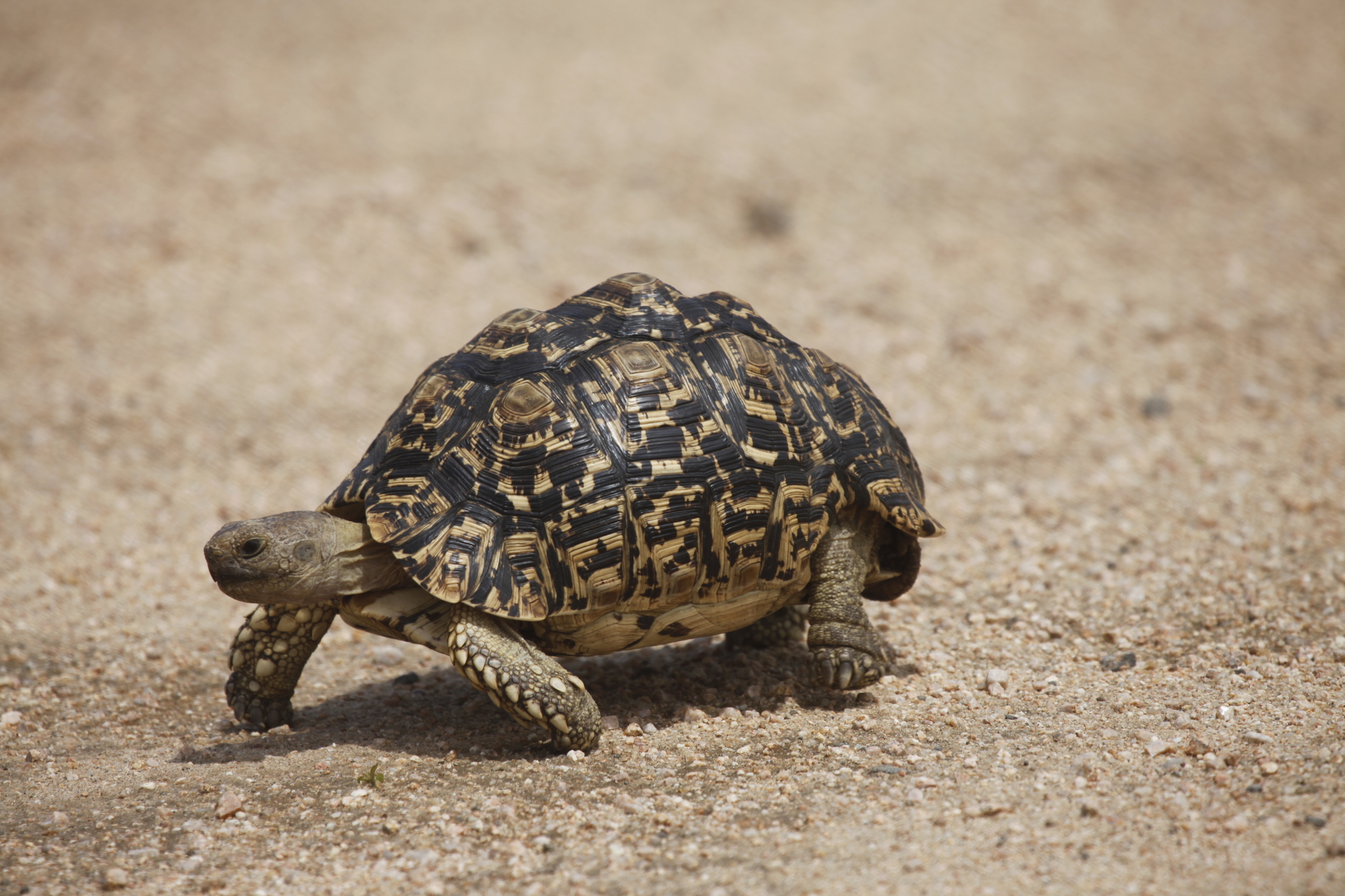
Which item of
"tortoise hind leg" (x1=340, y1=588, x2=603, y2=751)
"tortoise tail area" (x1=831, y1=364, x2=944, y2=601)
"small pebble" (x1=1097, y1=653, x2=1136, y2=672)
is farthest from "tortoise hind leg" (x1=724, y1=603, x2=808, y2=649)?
"small pebble" (x1=1097, y1=653, x2=1136, y2=672)

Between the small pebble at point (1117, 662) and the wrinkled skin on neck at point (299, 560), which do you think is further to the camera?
the small pebble at point (1117, 662)

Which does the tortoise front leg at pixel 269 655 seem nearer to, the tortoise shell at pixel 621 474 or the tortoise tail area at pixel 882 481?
the tortoise shell at pixel 621 474

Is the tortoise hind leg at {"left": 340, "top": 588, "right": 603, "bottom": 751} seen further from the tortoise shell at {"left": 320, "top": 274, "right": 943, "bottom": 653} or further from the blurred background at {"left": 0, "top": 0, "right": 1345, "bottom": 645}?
the blurred background at {"left": 0, "top": 0, "right": 1345, "bottom": 645}

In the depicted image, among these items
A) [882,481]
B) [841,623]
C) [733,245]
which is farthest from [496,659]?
[733,245]

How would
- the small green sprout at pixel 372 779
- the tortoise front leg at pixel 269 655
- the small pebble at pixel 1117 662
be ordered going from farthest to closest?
1. the small pebble at pixel 1117 662
2. the tortoise front leg at pixel 269 655
3. the small green sprout at pixel 372 779

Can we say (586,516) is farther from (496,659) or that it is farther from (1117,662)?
(1117,662)

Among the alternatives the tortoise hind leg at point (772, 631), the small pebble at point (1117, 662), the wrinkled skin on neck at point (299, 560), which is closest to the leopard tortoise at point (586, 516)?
the wrinkled skin on neck at point (299, 560)
